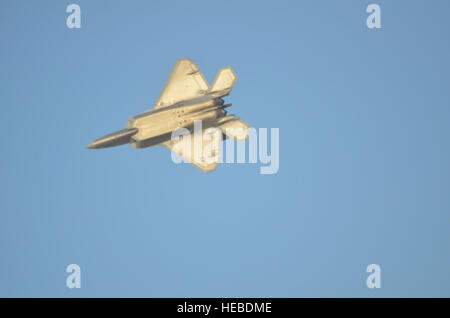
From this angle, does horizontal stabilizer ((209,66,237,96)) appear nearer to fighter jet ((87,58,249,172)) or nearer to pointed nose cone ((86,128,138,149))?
fighter jet ((87,58,249,172))

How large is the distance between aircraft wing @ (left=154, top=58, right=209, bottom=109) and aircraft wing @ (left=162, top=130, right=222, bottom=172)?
190cm

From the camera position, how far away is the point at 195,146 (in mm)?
37469

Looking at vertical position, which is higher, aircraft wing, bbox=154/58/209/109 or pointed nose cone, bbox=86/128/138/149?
aircraft wing, bbox=154/58/209/109

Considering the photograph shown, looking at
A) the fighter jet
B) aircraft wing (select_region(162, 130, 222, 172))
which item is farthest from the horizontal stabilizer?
aircraft wing (select_region(162, 130, 222, 172))

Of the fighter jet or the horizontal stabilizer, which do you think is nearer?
the fighter jet

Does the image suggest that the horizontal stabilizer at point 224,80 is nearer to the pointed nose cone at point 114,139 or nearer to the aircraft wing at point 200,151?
the aircraft wing at point 200,151

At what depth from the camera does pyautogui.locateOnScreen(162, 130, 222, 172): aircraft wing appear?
37000mm

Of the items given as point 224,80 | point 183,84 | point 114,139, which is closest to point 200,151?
point 183,84
